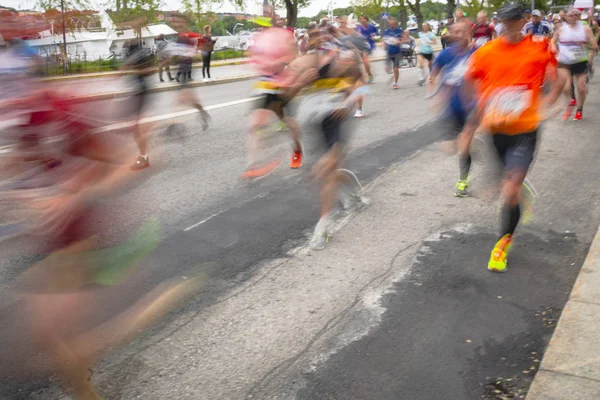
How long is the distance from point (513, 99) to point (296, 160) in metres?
3.91

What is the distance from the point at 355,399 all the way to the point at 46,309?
1609 mm

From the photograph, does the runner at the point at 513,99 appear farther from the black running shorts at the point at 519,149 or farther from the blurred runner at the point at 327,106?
the blurred runner at the point at 327,106

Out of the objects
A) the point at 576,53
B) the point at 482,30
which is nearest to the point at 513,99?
the point at 576,53

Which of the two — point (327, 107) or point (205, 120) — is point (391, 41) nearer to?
point (205, 120)

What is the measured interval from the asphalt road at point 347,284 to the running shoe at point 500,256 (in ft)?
0.31

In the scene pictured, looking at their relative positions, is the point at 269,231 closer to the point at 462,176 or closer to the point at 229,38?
the point at 462,176

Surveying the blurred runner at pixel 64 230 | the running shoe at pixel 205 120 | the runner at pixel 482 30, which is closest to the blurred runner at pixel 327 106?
the blurred runner at pixel 64 230

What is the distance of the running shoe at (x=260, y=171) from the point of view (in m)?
8.12

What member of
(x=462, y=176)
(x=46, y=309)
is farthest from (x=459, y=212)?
(x=46, y=309)

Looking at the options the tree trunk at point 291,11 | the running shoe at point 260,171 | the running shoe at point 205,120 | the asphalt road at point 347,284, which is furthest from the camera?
the tree trunk at point 291,11

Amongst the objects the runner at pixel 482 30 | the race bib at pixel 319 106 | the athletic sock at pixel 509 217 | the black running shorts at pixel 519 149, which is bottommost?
the athletic sock at pixel 509 217

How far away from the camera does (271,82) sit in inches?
288

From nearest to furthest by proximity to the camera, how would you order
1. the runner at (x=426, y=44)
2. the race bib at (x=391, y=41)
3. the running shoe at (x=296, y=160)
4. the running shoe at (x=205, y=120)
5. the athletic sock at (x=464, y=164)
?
the athletic sock at (x=464, y=164) < the running shoe at (x=296, y=160) < the running shoe at (x=205, y=120) < the runner at (x=426, y=44) < the race bib at (x=391, y=41)

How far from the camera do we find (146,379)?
365cm
